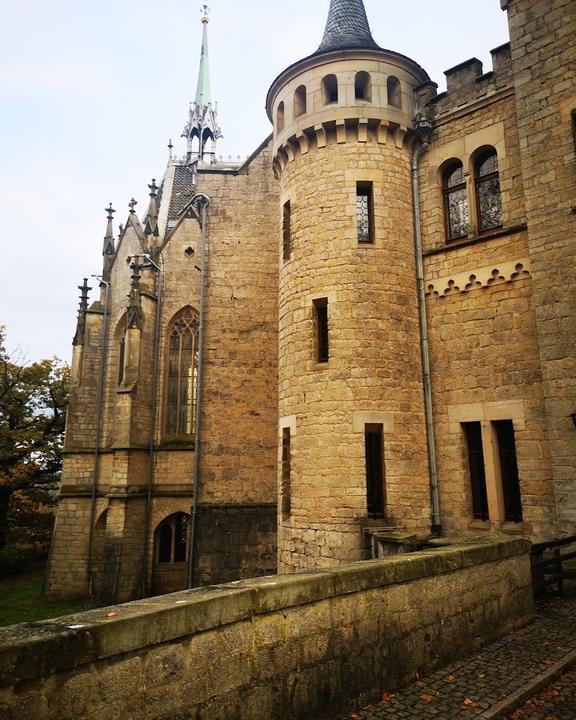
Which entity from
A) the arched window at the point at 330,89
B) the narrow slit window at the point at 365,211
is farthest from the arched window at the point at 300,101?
the narrow slit window at the point at 365,211

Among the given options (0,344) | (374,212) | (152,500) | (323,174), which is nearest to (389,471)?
(374,212)

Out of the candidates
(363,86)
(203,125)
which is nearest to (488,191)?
(363,86)

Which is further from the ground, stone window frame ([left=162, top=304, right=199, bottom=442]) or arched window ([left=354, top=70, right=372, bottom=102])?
arched window ([left=354, top=70, right=372, bottom=102])

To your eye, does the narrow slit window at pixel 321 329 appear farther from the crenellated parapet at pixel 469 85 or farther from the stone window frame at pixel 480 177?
the crenellated parapet at pixel 469 85

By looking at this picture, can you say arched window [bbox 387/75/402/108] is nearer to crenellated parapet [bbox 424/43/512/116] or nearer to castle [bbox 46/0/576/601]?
castle [bbox 46/0/576/601]

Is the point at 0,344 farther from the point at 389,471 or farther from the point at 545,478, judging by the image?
the point at 545,478

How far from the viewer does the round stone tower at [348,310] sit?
10.8m

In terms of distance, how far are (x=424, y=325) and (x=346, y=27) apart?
806 centimetres

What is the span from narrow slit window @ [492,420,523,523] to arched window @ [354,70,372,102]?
25.8 feet

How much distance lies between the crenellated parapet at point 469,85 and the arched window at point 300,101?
2.71 metres

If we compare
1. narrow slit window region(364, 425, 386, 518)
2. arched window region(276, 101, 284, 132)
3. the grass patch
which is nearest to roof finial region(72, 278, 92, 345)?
the grass patch

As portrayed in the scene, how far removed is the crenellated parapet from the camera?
11.6 metres

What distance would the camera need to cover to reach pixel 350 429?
10.9 metres

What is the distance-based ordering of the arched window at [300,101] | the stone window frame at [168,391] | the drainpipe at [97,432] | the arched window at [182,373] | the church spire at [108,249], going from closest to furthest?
the arched window at [300,101] < the stone window frame at [168,391] < the arched window at [182,373] < the drainpipe at [97,432] < the church spire at [108,249]
